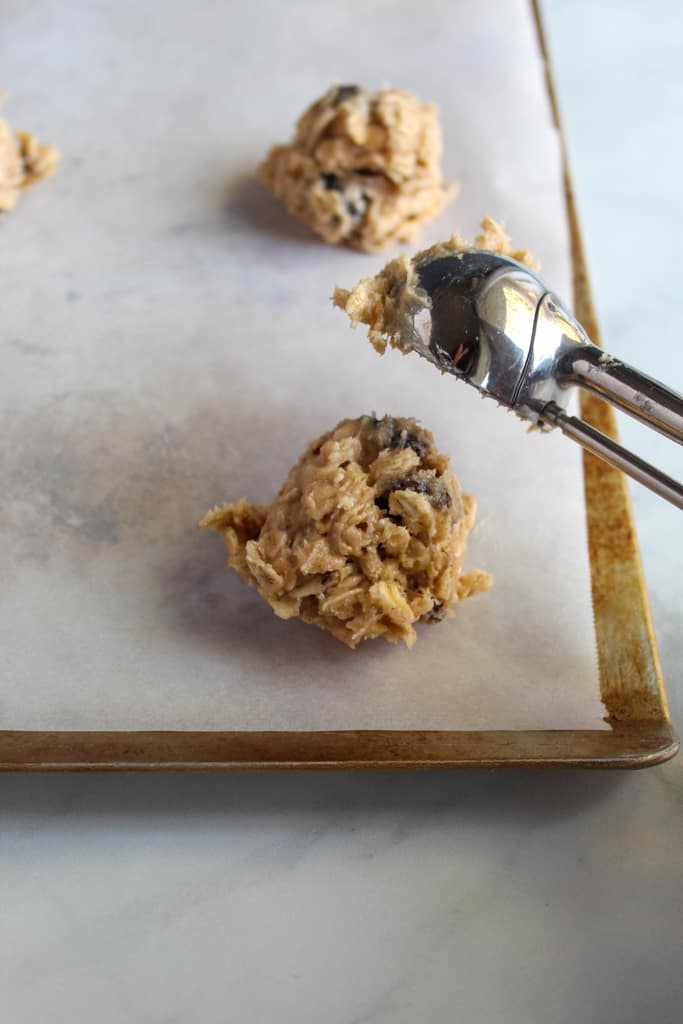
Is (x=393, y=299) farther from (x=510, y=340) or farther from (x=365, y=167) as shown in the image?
(x=365, y=167)

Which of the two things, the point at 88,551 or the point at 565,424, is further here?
the point at 88,551

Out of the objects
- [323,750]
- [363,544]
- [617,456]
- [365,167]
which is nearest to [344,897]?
[323,750]

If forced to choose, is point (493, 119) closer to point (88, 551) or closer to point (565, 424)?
point (565, 424)

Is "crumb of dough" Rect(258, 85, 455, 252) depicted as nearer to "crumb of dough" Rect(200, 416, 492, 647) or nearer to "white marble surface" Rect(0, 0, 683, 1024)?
"crumb of dough" Rect(200, 416, 492, 647)

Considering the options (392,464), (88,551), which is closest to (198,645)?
(88,551)

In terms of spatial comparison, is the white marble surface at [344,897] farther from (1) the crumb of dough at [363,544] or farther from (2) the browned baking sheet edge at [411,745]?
(1) the crumb of dough at [363,544]

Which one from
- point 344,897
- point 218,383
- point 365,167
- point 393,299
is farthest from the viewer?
point 365,167
